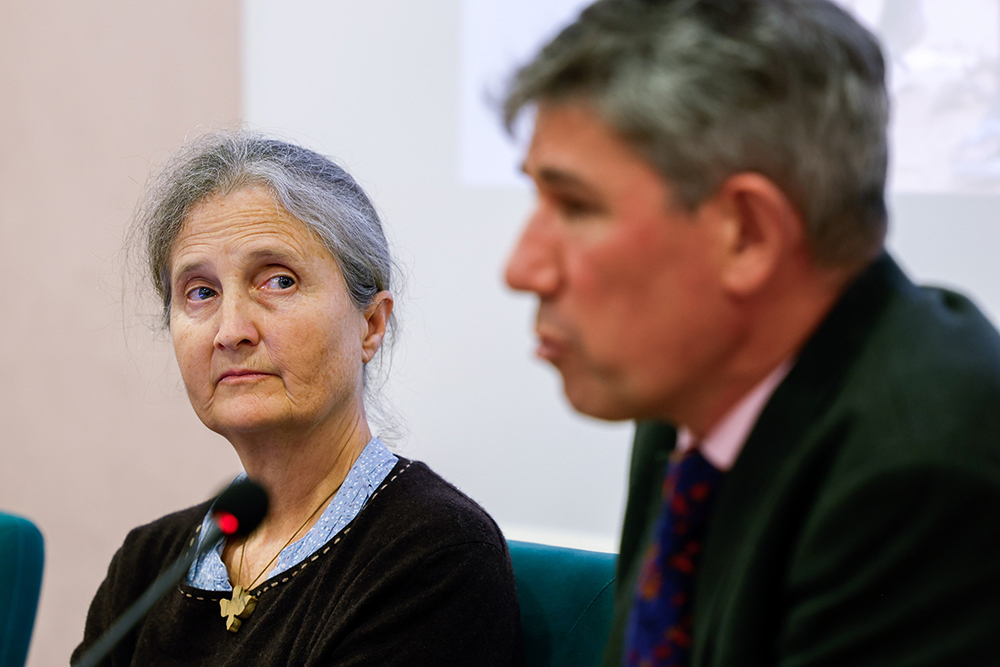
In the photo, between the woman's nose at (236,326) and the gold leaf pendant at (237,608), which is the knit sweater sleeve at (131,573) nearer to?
the gold leaf pendant at (237,608)

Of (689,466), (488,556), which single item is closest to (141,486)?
(488,556)

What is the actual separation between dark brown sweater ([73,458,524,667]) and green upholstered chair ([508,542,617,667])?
0.19 ft

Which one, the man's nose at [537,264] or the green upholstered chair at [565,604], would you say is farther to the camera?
the green upholstered chair at [565,604]

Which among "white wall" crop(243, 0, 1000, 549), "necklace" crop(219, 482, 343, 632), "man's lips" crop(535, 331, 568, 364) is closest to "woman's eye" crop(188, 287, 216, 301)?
"necklace" crop(219, 482, 343, 632)

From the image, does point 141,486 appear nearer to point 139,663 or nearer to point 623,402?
point 139,663

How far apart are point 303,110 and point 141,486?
146 cm

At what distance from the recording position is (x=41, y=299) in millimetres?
3545

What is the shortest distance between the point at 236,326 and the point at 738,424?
902 mm

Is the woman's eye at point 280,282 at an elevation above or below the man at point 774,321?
below

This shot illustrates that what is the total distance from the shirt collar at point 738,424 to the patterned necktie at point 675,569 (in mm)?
34

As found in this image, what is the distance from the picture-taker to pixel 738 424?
81 cm

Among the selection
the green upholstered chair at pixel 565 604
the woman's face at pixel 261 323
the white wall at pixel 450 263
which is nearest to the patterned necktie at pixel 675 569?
the green upholstered chair at pixel 565 604

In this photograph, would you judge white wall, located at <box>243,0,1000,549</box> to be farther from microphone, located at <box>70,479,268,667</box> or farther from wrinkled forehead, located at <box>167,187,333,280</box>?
microphone, located at <box>70,479,268,667</box>

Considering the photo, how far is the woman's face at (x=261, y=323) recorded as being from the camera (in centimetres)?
150
